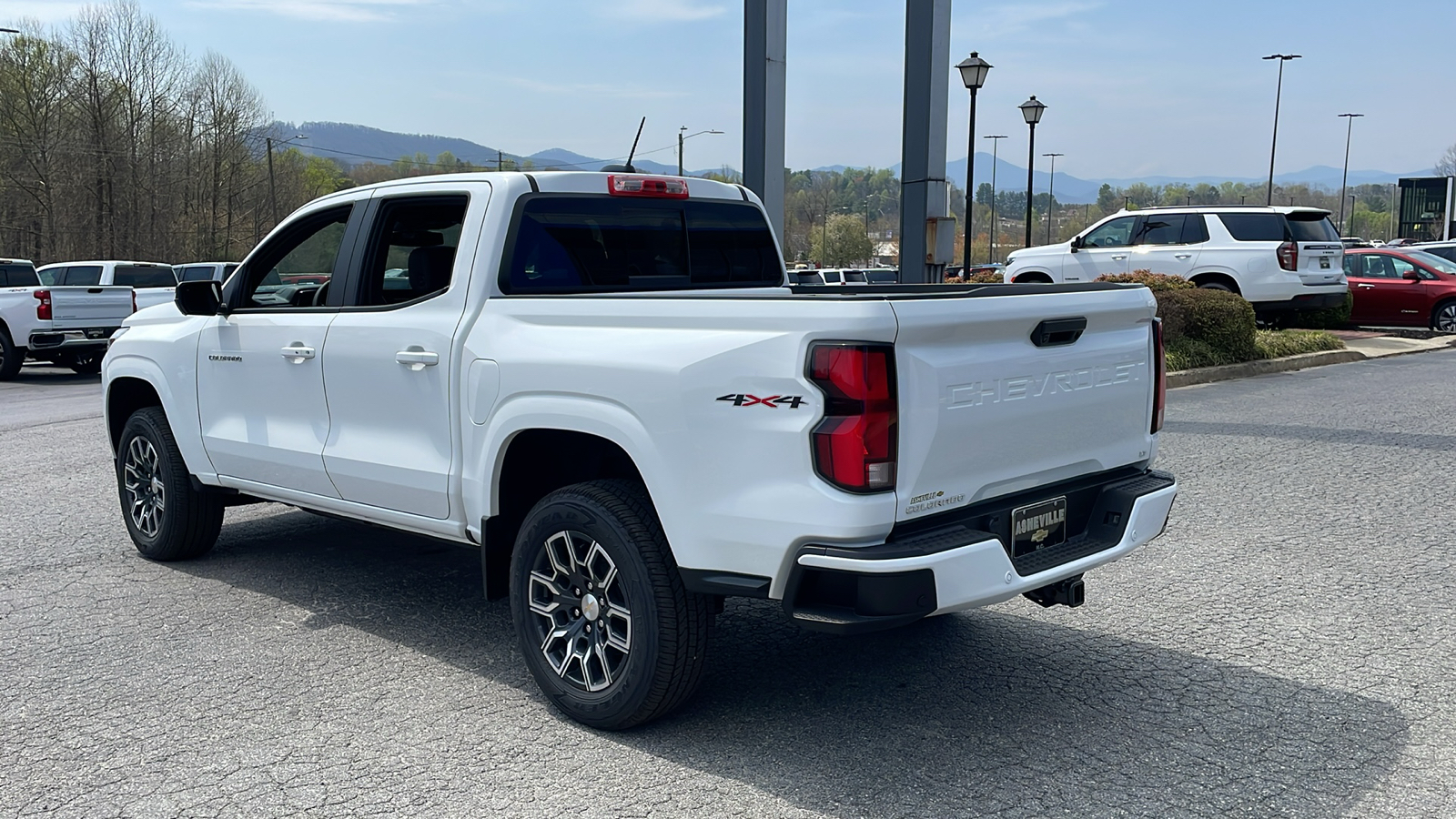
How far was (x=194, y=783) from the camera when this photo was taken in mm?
3662

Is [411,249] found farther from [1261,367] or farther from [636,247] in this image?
[1261,367]

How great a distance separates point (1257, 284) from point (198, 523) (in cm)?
1612

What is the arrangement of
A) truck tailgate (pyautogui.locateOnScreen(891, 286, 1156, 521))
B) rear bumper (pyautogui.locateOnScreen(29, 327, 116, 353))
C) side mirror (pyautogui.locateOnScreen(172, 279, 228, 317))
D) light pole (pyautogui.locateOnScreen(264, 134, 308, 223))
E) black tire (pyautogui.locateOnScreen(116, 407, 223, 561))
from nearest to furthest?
truck tailgate (pyautogui.locateOnScreen(891, 286, 1156, 521)), side mirror (pyautogui.locateOnScreen(172, 279, 228, 317)), black tire (pyautogui.locateOnScreen(116, 407, 223, 561)), rear bumper (pyautogui.locateOnScreen(29, 327, 116, 353)), light pole (pyautogui.locateOnScreen(264, 134, 308, 223))

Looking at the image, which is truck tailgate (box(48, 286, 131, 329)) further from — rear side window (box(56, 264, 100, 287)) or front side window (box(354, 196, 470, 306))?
front side window (box(354, 196, 470, 306))

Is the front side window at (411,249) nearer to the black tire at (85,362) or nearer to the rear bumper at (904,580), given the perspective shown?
the rear bumper at (904,580)

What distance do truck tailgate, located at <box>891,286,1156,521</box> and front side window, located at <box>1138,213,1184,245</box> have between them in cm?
1529

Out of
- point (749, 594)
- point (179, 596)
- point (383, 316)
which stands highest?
point (383, 316)

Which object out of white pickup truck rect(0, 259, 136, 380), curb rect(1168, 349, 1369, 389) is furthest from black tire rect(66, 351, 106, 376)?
curb rect(1168, 349, 1369, 389)

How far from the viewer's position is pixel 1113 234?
63.4 feet

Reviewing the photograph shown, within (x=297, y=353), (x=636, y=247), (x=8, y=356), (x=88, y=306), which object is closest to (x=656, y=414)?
(x=636, y=247)

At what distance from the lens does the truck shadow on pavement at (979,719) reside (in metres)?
3.56

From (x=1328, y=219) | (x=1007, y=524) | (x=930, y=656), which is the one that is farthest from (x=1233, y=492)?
(x=1328, y=219)

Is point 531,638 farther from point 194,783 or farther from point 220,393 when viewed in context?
point 220,393

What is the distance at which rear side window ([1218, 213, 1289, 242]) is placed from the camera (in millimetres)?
17703
